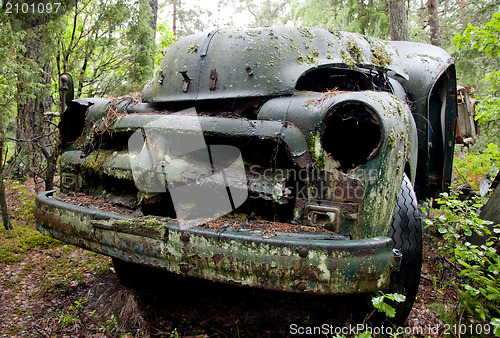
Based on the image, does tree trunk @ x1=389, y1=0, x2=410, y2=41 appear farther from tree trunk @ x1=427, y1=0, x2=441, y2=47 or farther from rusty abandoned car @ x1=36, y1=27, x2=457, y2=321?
rusty abandoned car @ x1=36, y1=27, x2=457, y2=321

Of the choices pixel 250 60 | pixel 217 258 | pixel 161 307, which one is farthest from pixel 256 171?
pixel 161 307

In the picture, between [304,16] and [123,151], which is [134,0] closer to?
[123,151]

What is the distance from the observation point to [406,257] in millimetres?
2428

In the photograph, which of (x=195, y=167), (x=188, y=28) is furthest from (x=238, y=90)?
(x=188, y=28)

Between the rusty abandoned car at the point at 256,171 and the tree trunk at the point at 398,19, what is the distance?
4.80m

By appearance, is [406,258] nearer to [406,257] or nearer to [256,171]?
[406,257]

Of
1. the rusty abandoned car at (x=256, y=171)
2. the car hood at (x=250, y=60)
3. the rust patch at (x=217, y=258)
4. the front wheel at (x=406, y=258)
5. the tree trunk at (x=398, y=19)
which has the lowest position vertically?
the front wheel at (x=406, y=258)

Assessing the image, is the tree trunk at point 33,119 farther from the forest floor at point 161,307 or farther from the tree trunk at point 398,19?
the tree trunk at point 398,19

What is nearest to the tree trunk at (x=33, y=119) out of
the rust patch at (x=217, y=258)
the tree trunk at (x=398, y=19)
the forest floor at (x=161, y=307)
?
A: the forest floor at (x=161, y=307)

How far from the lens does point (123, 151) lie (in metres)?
2.77

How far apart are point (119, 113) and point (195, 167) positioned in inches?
44.9

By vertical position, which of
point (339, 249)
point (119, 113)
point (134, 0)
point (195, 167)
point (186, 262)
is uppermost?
point (134, 0)

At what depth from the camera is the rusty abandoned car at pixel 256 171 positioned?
1.90m

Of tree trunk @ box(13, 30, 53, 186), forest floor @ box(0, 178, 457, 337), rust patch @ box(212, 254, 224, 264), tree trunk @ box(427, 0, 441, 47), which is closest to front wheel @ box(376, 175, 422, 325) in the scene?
forest floor @ box(0, 178, 457, 337)
